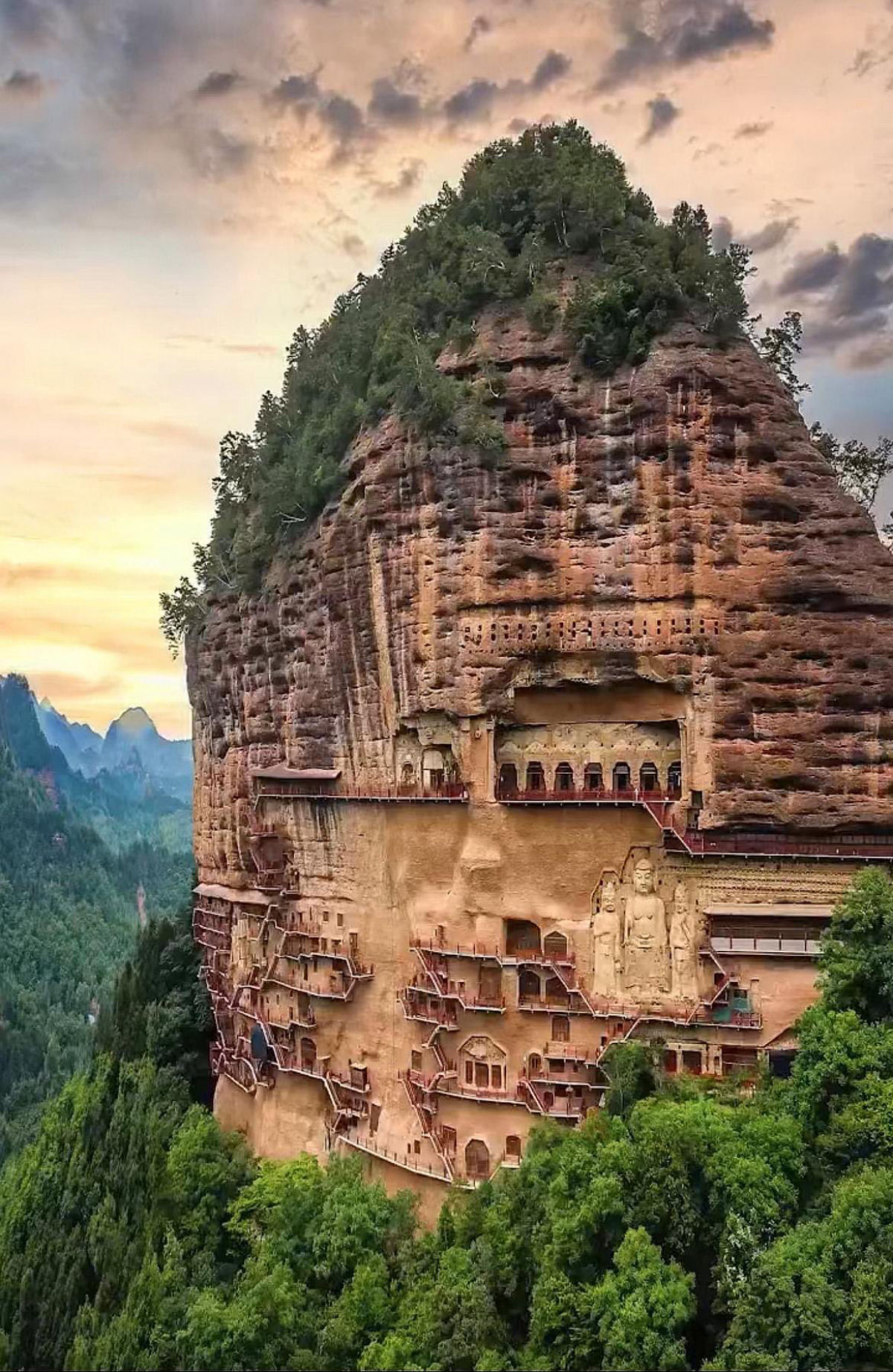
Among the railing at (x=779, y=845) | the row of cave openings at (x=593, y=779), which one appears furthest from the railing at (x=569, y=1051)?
the row of cave openings at (x=593, y=779)

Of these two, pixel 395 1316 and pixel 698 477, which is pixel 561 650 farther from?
pixel 395 1316

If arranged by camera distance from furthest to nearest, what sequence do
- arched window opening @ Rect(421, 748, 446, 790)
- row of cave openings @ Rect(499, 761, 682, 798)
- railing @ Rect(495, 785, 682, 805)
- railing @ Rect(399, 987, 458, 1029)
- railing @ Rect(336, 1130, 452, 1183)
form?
arched window opening @ Rect(421, 748, 446, 790)
railing @ Rect(399, 987, 458, 1029)
railing @ Rect(336, 1130, 452, 1183)
row of cave openings @ Rect(499, 761, 682, 798)
railing @ Rect(495, 785, 682, 805)

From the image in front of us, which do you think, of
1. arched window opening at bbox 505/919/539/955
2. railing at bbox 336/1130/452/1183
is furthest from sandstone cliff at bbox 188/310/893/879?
railing at bbox 336/1130/452/1183

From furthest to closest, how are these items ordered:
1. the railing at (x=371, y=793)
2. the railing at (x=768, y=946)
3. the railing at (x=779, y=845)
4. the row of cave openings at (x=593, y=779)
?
the railing at (x=371, y=793) → the row of cave openings at (x=593, y=779) → the railing at (x=779, y=845) → the railing at (x=768, y=946)

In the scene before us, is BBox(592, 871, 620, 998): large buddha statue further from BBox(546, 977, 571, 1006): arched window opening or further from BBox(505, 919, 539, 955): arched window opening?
BBox(505, 919, 539, 955): arched window opening

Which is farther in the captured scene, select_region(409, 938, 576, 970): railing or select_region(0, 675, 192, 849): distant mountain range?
select_region(0, 675, 192, 849): distant mountain range

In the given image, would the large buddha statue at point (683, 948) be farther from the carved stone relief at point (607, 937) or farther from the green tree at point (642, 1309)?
the green tree at point (642, 1309)
